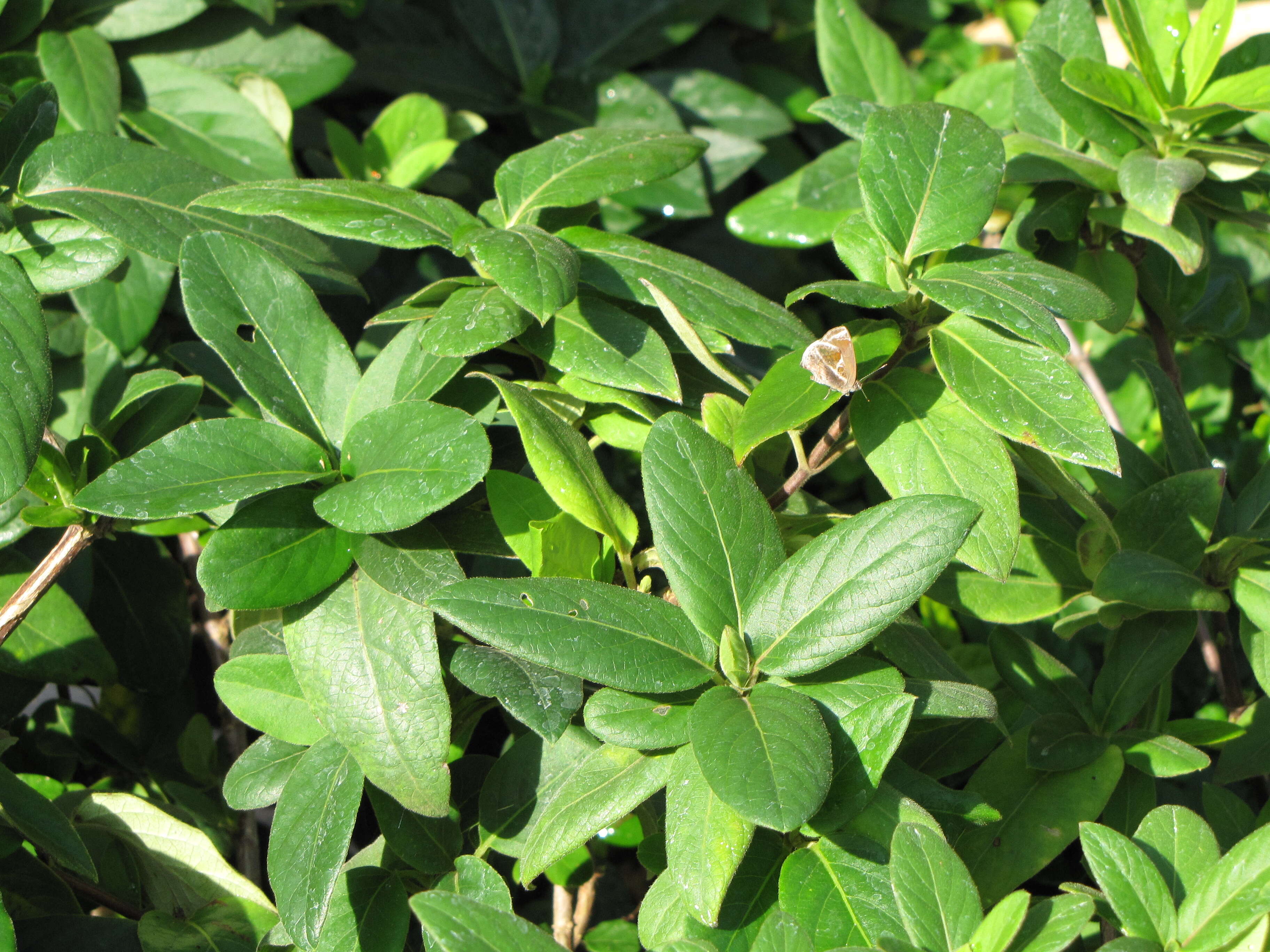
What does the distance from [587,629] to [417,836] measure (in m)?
0.34

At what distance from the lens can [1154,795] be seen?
1014 millimetres

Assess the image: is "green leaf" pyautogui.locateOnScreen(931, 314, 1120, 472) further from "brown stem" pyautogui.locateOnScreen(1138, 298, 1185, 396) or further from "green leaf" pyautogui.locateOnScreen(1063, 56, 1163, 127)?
"brown stem" pyautogui.locateOnScreen(1138, 298, 1185, 396)

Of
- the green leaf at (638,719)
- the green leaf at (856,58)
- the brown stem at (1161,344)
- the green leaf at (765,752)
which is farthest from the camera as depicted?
the green leaf at (856,58)

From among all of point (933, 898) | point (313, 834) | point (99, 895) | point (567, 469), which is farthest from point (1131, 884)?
point (99, 895)

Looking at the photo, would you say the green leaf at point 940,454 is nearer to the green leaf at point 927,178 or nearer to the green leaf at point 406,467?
the green leaf at point 927,178

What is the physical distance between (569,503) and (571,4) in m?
1.57

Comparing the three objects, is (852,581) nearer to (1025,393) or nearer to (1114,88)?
(1025,393)

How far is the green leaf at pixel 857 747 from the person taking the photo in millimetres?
701

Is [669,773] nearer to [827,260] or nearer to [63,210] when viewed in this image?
[63,210]

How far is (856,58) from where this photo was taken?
153cm

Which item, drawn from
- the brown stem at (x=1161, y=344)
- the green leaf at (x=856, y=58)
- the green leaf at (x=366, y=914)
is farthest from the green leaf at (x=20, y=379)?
the brown stem at (x=1161, y=344)

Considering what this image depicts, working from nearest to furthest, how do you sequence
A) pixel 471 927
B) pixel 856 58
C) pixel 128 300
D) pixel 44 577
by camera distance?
pixel 471 927 → pixel 44 577 → pixel 128 300 → pixel 856 58

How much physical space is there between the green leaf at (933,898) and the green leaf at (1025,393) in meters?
0.31

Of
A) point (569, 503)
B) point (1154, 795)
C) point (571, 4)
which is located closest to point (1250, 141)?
point (1154, 795)
